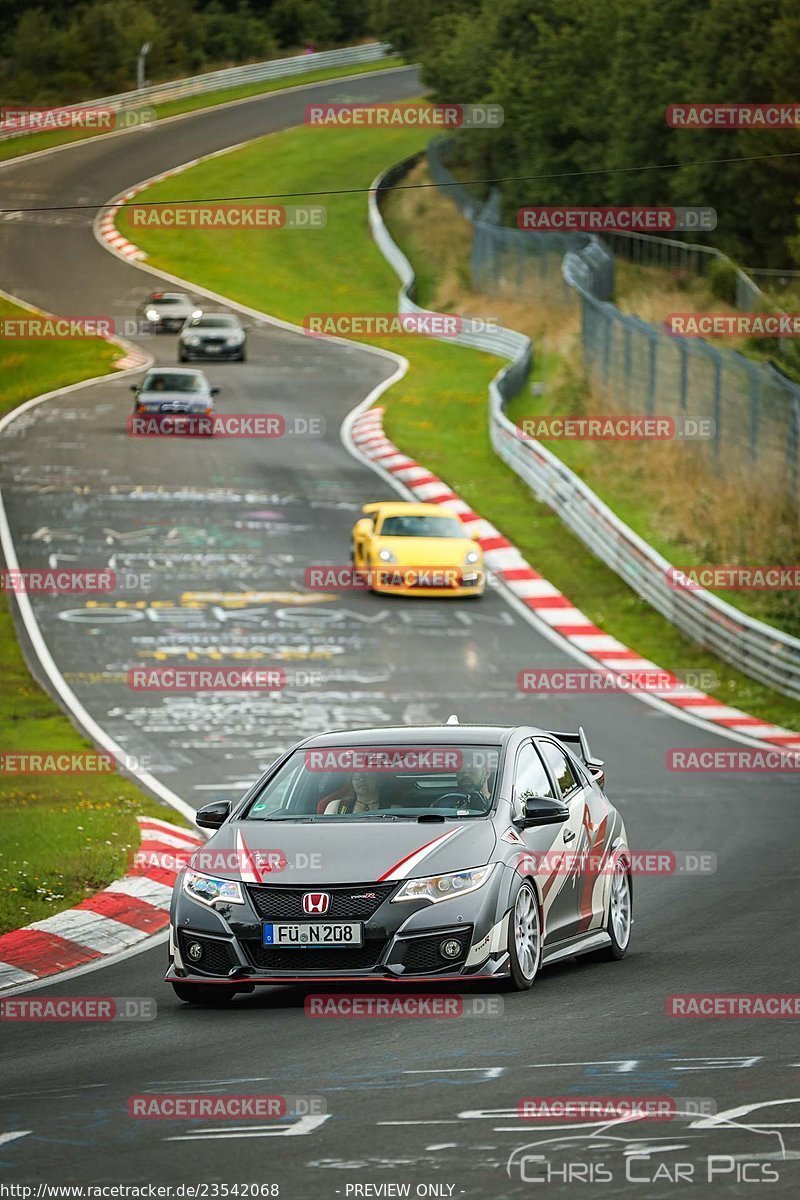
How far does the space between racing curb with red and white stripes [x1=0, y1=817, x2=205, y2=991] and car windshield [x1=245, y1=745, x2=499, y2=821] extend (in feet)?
6.31

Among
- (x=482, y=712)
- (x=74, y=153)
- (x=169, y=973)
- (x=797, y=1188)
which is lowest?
(x=482, y=712)

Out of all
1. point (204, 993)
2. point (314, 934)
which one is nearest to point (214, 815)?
point (204, 993)

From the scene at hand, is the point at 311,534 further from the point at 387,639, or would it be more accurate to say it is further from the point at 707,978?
the point at 707,978

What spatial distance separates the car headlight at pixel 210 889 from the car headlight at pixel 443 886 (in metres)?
0.82

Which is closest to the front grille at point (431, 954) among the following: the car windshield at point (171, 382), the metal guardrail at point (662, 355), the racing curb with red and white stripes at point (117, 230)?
the metal guardrail at point (662, 355)

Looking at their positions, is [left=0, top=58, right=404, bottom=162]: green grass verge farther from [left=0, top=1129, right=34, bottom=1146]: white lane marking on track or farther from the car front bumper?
[left=0, top=1129, right=34, bottom=1146]: white lane marking on track

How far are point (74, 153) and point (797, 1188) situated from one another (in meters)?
84.2

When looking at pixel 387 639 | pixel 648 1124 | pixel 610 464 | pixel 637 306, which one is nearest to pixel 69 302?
pixel 637 306

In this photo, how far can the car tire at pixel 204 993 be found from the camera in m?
10.5

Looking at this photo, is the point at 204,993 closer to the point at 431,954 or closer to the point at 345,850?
the point at 345,850

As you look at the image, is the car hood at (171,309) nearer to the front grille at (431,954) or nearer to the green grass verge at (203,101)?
the green grass verge at (203,101)

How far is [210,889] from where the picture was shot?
10.5 metres

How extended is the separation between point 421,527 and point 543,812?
2107cm

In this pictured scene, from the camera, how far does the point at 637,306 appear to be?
52.4 metres
